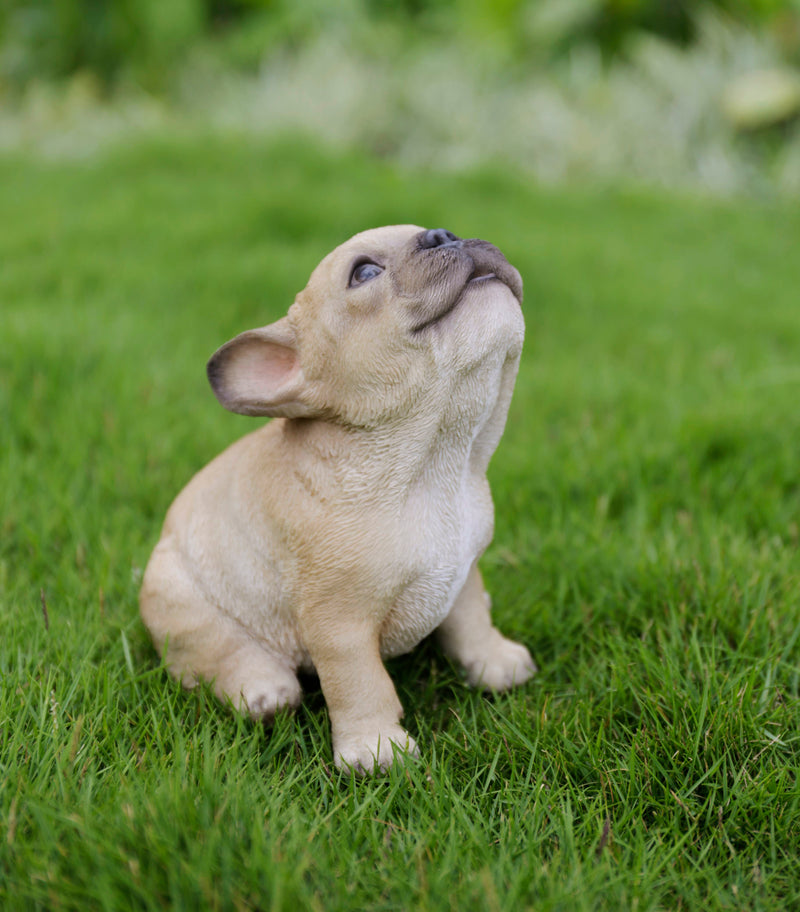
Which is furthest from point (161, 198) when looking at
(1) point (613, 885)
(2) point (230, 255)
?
(1) point (613, 885)

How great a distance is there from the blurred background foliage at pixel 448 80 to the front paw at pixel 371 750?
714 cm

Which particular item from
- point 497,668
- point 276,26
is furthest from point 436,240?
point 276,26

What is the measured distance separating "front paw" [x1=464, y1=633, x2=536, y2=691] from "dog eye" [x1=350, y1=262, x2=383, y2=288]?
3.15 ft

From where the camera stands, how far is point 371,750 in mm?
1784

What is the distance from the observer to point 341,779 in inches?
71.5

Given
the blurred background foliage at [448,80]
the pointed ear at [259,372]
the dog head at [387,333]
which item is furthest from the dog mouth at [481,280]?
the blurred background foliage at [448,80]

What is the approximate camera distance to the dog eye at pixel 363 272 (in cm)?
177

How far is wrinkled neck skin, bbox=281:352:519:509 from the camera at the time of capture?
1768 mm

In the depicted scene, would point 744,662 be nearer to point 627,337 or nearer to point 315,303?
point 315,303

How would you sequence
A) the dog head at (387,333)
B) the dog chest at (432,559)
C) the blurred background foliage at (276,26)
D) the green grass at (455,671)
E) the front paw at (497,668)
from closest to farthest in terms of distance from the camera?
1. the green grass at (455,671)
2. the dog head at (387,333)
3. the dog chest at (432,559)
4. the front paw at (497,668)
5. the blurred background foliage at (276,26)

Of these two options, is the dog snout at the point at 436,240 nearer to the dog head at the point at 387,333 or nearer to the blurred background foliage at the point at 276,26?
the dog head at the point at 387,333

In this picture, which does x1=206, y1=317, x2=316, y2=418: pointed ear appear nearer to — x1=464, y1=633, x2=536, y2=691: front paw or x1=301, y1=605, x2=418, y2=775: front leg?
x1=301, y1=605, x2=418, y2=775: front leg

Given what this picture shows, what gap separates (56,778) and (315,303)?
1.06 m

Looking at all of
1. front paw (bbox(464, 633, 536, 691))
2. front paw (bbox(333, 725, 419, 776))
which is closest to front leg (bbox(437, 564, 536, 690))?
front paw (bbox(464, 633, 536, 691))
